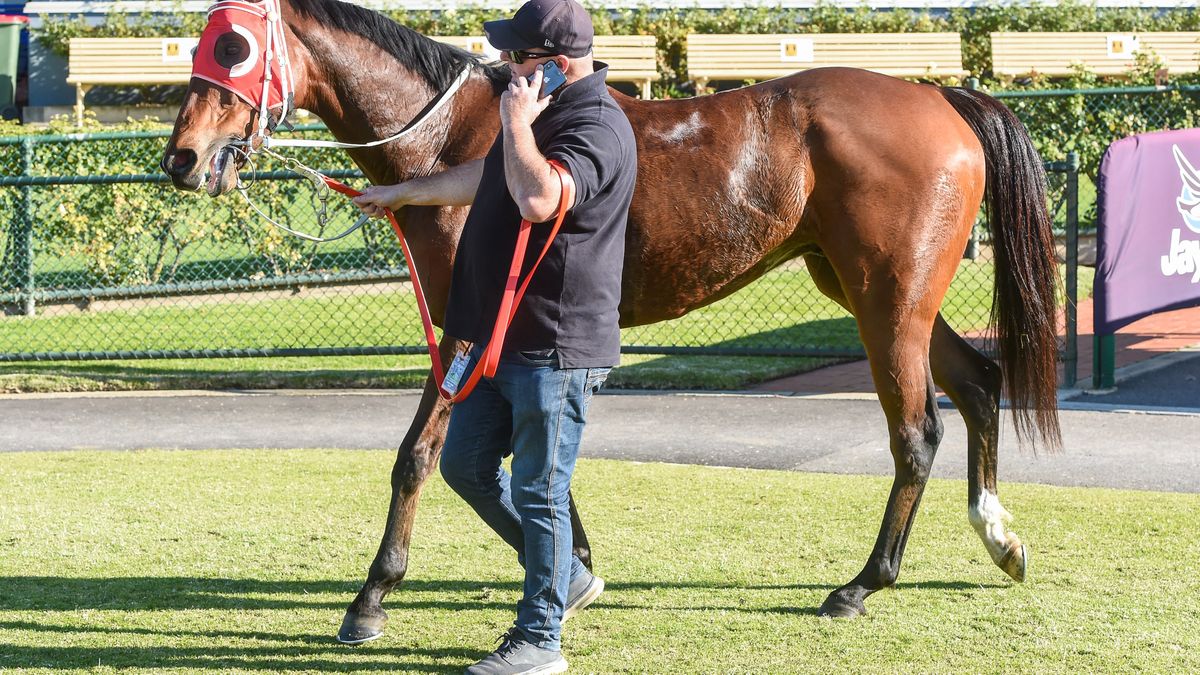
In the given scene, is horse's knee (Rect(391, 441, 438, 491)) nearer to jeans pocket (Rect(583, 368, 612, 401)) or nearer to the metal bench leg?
jeans pocket (Rect(583, 368, 612, 401))

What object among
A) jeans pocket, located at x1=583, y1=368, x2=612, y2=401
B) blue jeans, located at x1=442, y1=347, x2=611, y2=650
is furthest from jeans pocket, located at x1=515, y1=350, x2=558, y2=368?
jeans pocket, located at x1=583, y1=368, x2=612, y2=401

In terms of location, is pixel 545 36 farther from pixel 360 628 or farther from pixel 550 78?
pixel 360 628

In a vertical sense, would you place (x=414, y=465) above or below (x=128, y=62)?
below

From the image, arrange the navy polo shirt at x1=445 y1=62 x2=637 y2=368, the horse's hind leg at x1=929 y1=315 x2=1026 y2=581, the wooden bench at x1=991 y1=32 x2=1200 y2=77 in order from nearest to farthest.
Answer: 1. the navy polo shirt at x1=445 y1=62 x2=637 y2=368
2. the horse's hind leg at x1=929 y1=315 x2=1026 y2=581
3. the wooden bench at x1=991 y1=32 x2=1200 y2=77

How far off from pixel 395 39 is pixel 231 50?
0.61 metres

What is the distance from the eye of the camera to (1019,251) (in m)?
5.41

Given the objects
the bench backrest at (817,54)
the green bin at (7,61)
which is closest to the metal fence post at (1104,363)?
the bench backrest at (817,54)

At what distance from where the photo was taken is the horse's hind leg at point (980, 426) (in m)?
5.02

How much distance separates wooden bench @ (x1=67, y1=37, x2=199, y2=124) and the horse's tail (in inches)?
610

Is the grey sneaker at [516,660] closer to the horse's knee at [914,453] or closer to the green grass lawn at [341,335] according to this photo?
the horse's knee at [914,453]

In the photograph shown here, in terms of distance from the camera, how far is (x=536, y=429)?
13.0 ft

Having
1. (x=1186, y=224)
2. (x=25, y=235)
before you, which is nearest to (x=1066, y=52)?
(x=1186, y=224)

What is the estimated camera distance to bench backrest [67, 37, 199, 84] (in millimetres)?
18984

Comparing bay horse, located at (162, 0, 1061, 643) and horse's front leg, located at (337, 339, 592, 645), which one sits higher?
bay horse, located at (162, 0, 1061, 643)
